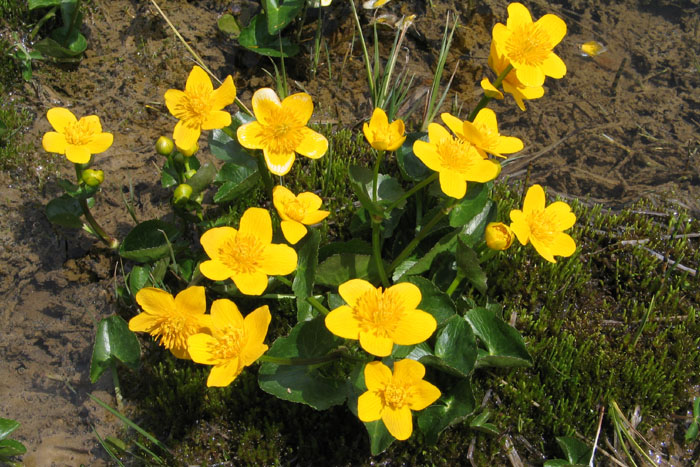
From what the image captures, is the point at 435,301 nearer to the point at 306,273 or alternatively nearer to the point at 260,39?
the point at 306,273

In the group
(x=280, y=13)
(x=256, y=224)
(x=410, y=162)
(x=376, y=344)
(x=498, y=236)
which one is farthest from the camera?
(x=280, y=13)

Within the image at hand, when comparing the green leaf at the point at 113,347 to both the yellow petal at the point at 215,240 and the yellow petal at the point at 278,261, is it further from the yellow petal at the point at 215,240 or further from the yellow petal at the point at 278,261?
the yellow petal at the point at 278,261

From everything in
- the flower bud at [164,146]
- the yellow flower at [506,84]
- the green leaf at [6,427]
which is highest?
the yellow flower at [506,84]

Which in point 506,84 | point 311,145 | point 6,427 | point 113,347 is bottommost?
Answer: point 6,427

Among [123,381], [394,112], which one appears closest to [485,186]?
[394,112]

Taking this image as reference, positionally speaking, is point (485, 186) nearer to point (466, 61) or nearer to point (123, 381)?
point (466, 61)

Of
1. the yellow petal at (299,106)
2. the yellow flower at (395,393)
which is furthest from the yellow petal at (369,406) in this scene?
the yellow petal at (299,106)

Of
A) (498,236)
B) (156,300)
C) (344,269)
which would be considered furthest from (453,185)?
(156,300)
